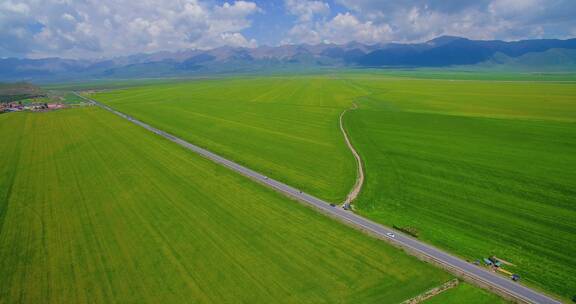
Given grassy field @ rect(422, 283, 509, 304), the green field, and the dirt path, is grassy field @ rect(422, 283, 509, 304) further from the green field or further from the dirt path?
the dirt path

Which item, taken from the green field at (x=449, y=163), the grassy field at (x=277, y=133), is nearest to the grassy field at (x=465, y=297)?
the green field at (x=449, y=163)

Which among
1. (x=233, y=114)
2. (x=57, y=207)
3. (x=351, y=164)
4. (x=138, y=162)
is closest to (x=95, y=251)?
(x=57, y=207)

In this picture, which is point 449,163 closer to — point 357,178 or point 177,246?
point 357,178

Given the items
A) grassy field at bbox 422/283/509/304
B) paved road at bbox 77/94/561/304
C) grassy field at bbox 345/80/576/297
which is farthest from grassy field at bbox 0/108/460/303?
grassy field at bbox 345/80/576/297

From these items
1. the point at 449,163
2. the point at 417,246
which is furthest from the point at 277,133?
the point at 417,246

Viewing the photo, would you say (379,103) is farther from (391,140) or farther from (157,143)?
(157,143)

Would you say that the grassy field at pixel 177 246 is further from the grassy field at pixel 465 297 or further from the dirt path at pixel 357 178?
the dirt path at pixel 357 178
